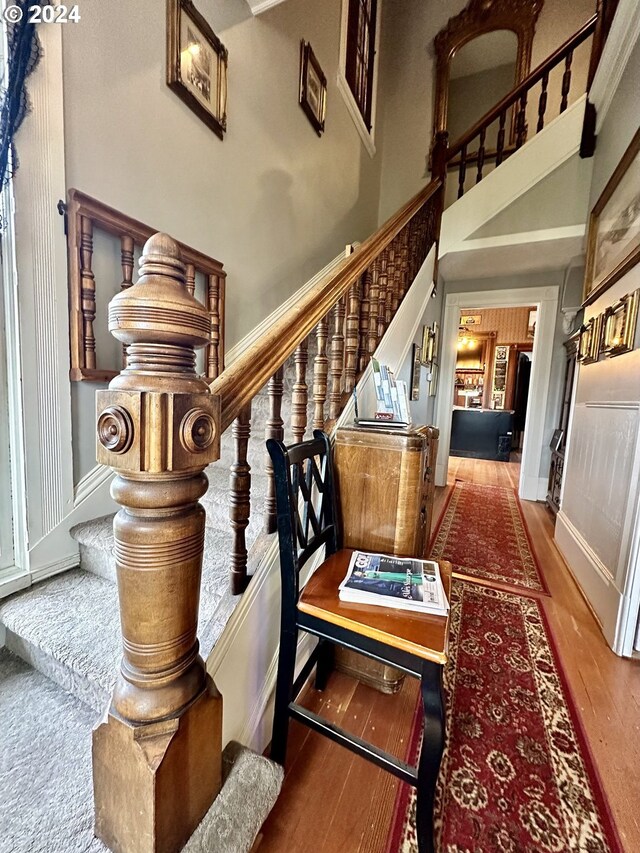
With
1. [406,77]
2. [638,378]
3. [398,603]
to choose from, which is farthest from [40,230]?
[406,77]

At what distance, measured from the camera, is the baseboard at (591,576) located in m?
1.65

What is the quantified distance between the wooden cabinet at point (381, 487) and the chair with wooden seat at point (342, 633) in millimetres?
165

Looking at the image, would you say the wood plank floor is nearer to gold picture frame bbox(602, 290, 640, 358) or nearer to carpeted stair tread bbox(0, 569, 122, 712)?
carpeted stair tread bbox(0, 569, 122, 712)

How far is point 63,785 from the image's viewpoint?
72 cm

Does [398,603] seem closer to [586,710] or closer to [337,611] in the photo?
[337,611]

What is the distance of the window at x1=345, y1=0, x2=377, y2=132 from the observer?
3146 millimetres

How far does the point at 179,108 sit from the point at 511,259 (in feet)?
9.65

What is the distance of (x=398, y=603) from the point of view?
0.88 meters

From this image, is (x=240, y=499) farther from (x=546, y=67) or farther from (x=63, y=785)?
(x=546, y=67)

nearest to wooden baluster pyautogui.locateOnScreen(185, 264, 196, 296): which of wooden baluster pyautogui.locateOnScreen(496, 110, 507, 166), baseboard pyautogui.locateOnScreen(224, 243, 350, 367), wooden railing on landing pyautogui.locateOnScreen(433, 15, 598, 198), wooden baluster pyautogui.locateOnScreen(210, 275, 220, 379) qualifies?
wooden baluster pyautogui.locateOnScreen(210, 275, 220, 379)

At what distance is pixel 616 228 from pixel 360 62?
307 cm

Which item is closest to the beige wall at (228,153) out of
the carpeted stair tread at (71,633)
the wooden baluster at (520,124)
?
the carpeted stair tread at (71,633)

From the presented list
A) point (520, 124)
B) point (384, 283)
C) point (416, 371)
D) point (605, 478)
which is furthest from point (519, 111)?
point (605, 478)

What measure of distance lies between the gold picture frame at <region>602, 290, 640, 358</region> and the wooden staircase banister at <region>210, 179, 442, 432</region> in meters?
1.25
